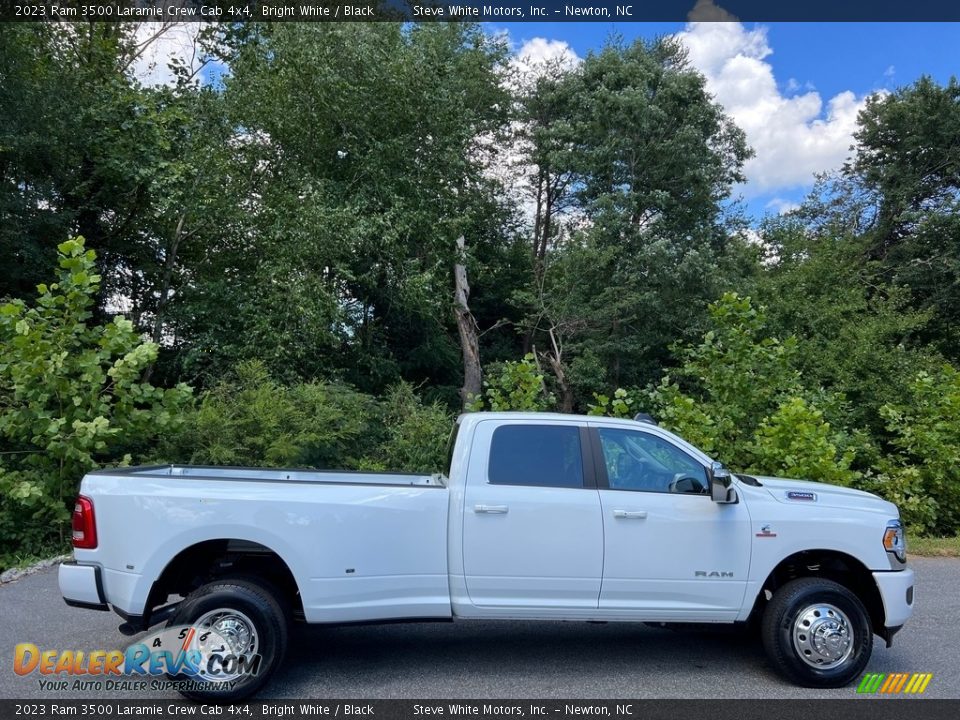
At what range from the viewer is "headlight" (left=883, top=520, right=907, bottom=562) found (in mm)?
5328

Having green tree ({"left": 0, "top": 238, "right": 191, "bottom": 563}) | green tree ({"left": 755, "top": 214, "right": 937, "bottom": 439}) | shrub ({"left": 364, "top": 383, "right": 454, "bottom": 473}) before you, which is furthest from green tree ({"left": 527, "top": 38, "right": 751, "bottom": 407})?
green tree ({"left": 0, "top": 238, "right": 191, "bottom": 563})

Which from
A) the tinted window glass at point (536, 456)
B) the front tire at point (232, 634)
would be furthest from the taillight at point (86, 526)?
the tinted window glass at point (536, 456)

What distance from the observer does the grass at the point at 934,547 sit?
10.2 metres

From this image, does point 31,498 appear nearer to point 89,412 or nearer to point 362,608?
point 89,412

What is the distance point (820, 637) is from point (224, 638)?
3.95 meters

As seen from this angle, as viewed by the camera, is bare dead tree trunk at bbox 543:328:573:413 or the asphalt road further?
bare dead tree trunk at bbox 543:328:573:413

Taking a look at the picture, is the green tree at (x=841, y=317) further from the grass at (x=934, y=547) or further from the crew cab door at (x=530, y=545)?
the crew cab door at (x=530, y=545)

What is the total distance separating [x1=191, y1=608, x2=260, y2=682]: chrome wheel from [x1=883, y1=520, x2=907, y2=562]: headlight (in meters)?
4.34

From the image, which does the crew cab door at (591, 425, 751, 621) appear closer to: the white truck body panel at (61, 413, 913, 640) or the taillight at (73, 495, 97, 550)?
the white truck body panel at (61, 413, 913, 640)

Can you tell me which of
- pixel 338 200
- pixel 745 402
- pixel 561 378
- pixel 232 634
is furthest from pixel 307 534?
pixel 561 378

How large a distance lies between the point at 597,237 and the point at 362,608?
699 inches

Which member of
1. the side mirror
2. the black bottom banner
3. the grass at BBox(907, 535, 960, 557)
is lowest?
the grass at BBox(907, 535, 960, 557)

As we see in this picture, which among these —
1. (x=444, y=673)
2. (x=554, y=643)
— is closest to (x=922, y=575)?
(x=554, y=643)

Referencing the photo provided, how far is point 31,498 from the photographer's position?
8.85 m
